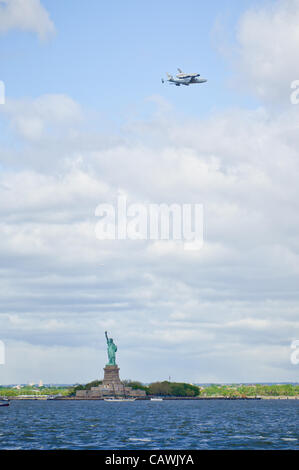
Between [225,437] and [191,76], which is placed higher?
[191,76]

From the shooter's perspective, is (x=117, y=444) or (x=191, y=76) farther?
(x=191, y=76)

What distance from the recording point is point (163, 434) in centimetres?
8588

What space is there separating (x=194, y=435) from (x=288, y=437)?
36.8 feet

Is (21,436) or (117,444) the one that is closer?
(117,444)
